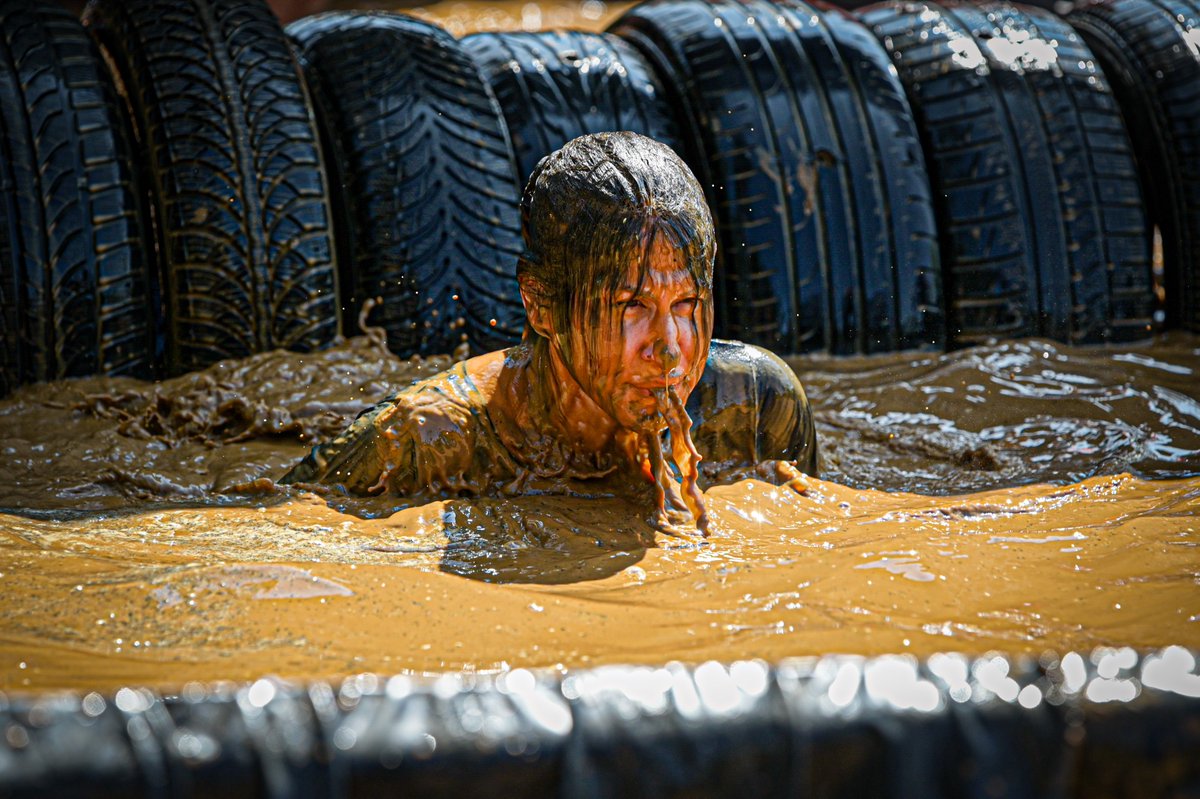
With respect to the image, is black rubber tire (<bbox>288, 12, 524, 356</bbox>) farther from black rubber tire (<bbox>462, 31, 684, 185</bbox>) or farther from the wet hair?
the wet hair

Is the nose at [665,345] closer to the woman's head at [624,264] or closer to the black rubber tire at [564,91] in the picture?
the woman's head at [624,264]

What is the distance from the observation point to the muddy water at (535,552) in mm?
1932

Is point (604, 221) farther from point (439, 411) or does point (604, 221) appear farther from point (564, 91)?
point (564, 91)

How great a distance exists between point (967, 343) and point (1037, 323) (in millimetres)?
279

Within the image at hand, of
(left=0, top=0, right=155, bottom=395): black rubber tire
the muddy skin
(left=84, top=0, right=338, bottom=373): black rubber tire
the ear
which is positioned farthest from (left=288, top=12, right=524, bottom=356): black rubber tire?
the ear

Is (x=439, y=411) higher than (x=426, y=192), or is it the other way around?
(x=426, y=192)

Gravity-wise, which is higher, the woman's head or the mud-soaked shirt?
the woman's head

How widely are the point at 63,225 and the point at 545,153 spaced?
151 cm

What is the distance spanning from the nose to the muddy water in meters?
0.35

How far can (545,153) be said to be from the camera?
437 centimetres

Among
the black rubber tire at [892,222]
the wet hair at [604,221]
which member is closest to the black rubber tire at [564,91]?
the black rubber tire at [892,222]

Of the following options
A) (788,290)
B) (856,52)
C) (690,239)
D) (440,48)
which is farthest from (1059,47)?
(690,239)

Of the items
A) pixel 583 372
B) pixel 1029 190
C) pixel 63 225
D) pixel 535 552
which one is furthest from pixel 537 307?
pixel 1029 190

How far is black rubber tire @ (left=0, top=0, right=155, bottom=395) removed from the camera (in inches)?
152
